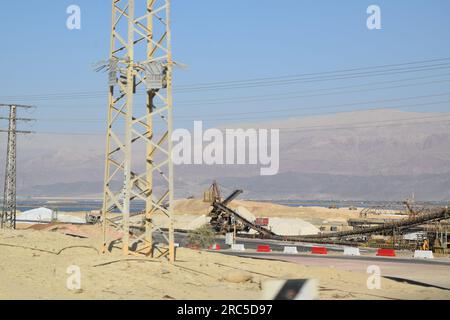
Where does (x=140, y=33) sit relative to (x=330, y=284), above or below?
above

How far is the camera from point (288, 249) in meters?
56.7

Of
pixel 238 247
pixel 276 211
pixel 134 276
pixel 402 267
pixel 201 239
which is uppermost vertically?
pixel 276 211

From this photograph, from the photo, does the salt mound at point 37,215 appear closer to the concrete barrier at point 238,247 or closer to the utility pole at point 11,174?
the utility pole at point 11,174

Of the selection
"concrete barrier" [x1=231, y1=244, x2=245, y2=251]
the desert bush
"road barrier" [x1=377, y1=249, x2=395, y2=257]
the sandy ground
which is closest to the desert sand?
the desert bush

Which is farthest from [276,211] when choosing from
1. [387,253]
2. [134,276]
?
[134,276]

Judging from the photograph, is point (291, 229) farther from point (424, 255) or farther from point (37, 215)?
point (37, 215)

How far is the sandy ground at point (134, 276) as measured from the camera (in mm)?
22031

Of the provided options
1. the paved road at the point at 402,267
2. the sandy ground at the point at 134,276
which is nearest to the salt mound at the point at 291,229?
the paved road at the point at 402,267

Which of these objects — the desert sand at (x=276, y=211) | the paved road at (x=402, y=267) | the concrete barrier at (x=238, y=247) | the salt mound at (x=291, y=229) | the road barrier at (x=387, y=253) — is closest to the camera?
the paved road at (x=402, y=267)

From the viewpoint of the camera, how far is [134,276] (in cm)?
2409

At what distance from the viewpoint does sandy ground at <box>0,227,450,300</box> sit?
2203cm
